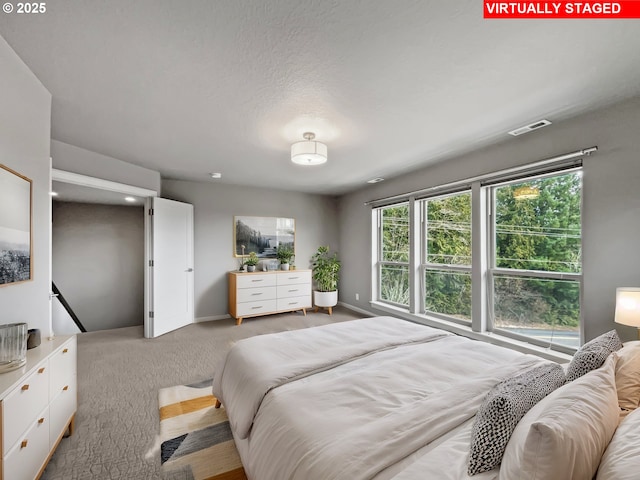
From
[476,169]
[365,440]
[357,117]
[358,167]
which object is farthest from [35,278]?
[476,169]

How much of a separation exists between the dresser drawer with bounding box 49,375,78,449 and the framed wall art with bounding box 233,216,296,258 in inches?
134

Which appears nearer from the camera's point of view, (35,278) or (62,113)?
(35,278)

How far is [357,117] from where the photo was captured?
2.47 meters

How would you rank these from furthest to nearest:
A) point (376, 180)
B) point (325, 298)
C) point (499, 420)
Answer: point (325, 298) < point (376, 180) < point (499, 420)

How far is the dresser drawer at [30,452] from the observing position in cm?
126

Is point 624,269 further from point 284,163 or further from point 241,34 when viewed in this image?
point 284,163

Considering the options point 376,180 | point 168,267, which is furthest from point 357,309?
point 168,267

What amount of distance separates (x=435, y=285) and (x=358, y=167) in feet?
6.56

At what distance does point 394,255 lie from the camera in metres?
4.85

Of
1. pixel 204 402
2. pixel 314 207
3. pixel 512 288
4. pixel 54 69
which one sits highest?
pixel 54 69

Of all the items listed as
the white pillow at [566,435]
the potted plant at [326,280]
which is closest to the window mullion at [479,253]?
the white pillow at [566,435]

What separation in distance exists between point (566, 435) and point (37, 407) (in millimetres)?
2271

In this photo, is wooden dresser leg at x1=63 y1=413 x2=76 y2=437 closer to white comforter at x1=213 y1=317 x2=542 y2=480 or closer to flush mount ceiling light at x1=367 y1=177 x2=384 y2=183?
white comforter at x1=213 y1=317 x2=542 y2=480

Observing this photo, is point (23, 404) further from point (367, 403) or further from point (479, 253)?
point (479, 253)
